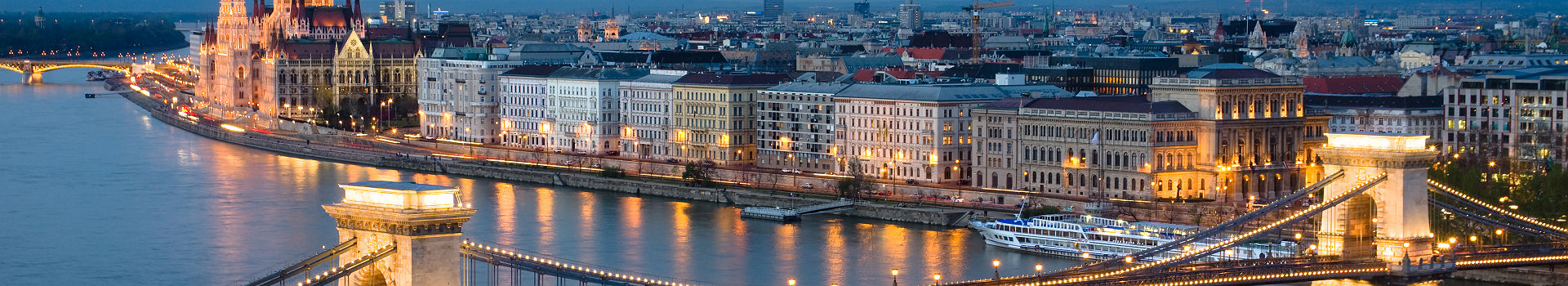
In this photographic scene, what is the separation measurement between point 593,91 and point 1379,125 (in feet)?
55.0

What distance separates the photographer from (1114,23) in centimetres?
16262

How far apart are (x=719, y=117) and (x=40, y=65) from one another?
2420 inches

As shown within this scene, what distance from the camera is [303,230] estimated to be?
40219mm

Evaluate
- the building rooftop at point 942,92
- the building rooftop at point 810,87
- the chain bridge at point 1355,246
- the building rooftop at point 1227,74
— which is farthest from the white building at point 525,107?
the chain bridge at point 1355,246

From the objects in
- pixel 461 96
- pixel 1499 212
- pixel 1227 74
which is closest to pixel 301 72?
pixel 461 96

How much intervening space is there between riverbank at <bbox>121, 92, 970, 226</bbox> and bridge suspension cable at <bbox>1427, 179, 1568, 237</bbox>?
36.9 ft

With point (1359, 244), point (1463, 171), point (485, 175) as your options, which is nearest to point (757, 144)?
point (485, 175)

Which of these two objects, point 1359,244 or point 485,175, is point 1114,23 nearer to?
point 485,175

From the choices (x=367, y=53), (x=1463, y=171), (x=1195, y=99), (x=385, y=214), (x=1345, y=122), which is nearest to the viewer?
(x=385, y=214)

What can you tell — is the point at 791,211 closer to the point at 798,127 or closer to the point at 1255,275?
the point at 798,127

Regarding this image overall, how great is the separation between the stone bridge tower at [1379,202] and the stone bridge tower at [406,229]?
524 inches

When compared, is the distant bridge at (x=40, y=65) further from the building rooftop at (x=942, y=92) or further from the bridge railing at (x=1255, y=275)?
the bridge railing at (x=1255, y=275)

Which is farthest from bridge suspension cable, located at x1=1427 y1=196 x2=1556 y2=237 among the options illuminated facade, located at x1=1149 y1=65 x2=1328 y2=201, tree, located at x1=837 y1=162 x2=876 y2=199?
tree, located at x1=837 y1=162 x2=876 y2=199

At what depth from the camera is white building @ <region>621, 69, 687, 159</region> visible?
183 feet
